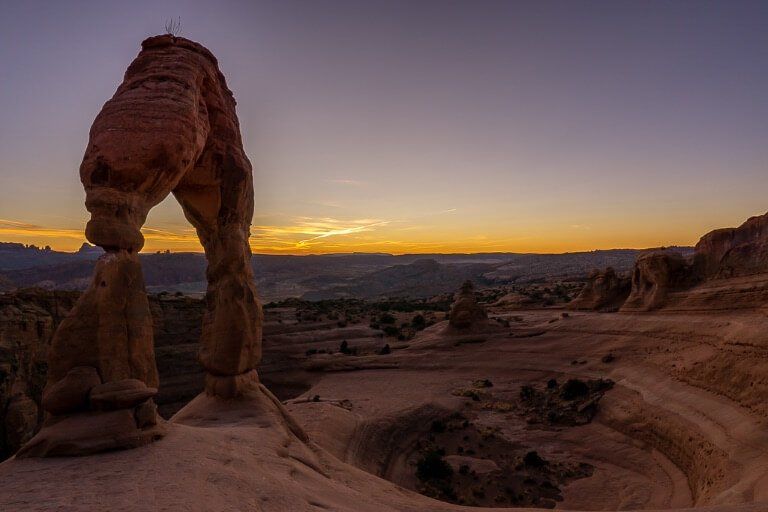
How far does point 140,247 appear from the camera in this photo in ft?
31.0

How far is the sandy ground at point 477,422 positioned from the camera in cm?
656

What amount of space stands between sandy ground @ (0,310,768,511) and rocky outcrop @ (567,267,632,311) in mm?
1865

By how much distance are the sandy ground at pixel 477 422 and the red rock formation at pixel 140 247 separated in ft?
2.70

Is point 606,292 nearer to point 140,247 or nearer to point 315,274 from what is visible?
point 140,247

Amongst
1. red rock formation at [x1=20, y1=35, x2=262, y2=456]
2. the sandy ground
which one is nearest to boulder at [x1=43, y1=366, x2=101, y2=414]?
red rock formation at [x1=20, y1=35, x2=262, y2=456]

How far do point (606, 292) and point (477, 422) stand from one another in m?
15.9

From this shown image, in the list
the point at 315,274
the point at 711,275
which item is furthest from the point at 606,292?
the point at 315,274

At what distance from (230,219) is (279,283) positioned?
136938 mm

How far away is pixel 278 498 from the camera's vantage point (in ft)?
22.2

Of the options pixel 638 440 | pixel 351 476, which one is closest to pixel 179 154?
pixel 351 476

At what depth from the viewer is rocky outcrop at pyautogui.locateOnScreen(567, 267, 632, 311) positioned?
3038 centimetres

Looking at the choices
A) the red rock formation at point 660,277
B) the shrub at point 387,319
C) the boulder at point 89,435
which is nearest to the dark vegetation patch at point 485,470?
the boulder at point 89,435

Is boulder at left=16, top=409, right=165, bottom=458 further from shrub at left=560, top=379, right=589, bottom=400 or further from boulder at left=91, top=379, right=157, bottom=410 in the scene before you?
shrub at left=560, top=379, right=589, bottom=400

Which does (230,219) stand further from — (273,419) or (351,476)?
(351,476)
